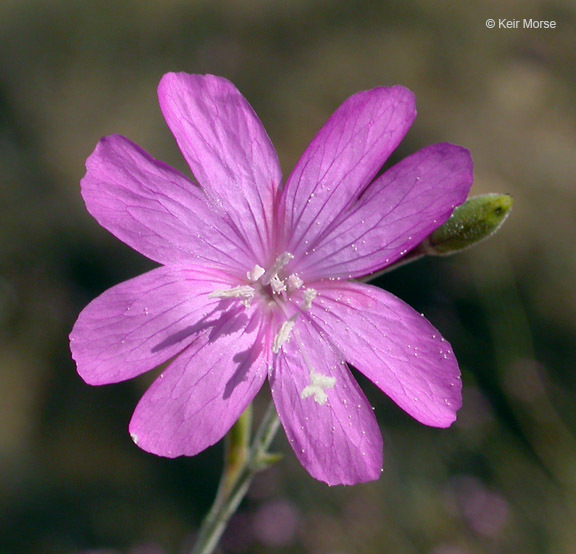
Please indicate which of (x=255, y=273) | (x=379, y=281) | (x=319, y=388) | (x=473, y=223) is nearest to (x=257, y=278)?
(x=255, y=273)

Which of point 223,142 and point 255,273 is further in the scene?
point 255,273

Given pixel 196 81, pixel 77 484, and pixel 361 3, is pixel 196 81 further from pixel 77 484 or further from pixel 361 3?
pixel 361 3

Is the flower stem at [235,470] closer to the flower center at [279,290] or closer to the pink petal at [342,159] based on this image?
the flower center at [279,290]

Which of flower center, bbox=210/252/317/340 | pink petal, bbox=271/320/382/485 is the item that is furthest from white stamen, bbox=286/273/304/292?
pink petal, bbox=271/320/382/485

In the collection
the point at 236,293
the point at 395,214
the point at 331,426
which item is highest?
the point at 395,214

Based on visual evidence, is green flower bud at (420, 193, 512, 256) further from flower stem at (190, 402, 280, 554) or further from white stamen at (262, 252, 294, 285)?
flower stem at (190, 402, 280, 554)

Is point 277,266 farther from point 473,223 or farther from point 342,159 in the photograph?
point 473,223

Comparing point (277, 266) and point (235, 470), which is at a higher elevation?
point (277, 266)

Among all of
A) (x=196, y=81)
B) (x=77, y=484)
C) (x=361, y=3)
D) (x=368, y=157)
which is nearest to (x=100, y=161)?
(x=196, y=81)
